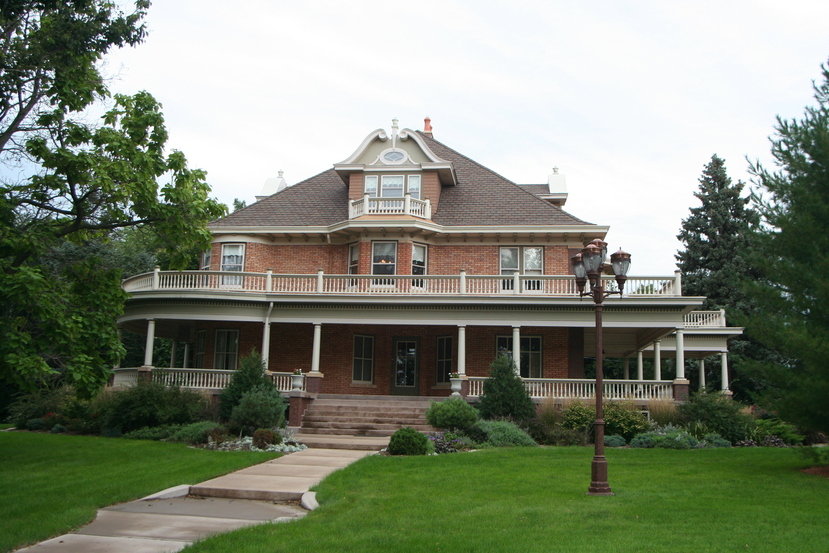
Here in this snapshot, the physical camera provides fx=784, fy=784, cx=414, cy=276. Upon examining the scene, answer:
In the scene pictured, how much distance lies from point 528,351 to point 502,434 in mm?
8078

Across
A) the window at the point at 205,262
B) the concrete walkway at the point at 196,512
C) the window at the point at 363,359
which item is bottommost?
the concrete walkway at the point at 196,512

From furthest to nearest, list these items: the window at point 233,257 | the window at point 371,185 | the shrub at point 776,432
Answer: the window at point 371,185, the window at point 233,257, the shrub at point 776,432

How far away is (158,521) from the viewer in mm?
10656

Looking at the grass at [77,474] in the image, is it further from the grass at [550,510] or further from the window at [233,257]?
the window at [233,257]

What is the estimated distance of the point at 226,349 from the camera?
29.5 meters

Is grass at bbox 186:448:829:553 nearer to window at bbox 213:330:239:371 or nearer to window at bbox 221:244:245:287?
window at bbox 213:330:239:371

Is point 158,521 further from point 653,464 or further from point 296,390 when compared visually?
point 296,390

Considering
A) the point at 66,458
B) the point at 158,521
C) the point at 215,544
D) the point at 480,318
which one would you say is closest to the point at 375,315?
the point at 480,318

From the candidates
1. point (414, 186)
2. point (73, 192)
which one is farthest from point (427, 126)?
point (73, 192)

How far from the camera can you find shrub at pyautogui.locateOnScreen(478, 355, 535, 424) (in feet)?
74.3

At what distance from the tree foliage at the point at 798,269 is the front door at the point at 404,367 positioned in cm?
1470

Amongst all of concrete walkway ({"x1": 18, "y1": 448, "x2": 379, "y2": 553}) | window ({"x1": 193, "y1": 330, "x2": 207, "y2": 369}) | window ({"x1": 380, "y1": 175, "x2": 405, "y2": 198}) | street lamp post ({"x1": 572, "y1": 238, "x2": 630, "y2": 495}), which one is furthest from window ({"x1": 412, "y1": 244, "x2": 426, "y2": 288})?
street lamp post ({"x1": 572, "y1": 238, "x2": 630, "y2": 495})

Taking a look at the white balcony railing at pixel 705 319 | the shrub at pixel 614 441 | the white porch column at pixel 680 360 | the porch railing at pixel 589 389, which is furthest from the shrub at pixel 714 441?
the white balcony railing at pixel 705 319

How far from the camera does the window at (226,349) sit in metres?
29.2
